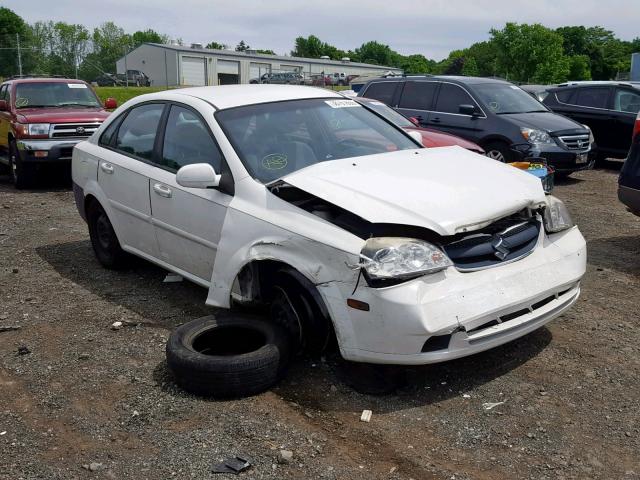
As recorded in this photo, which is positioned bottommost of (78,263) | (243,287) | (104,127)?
(78,263)

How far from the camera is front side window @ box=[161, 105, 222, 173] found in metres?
4.65

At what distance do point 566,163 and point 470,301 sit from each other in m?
8.29

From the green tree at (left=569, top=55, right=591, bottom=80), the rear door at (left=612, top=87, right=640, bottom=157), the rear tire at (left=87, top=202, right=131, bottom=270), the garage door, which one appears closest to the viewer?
the rear tire at (left=87, top=202, right=131, bottom=270)

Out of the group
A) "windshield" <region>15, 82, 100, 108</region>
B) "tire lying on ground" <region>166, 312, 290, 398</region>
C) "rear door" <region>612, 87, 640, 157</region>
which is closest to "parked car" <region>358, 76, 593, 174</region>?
"rear door" <region>612, 87, 640, 157</region>

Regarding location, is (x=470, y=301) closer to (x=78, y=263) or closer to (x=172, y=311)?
(x=172, y=311)

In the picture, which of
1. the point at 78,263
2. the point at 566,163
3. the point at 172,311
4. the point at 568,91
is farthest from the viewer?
the point at 568,91

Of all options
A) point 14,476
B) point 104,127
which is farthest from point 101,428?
point 104,127

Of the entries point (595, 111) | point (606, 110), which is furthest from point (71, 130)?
point (606, 110)

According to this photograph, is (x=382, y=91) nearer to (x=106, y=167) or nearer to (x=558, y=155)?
(x=558, y=155)

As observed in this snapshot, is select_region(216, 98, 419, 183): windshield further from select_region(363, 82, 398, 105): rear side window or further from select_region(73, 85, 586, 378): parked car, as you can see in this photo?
select_region(363, 82, 398, 105): rear side window

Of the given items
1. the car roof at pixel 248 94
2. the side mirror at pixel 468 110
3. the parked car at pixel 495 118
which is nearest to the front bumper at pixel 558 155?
the parked car at pixel 495 118

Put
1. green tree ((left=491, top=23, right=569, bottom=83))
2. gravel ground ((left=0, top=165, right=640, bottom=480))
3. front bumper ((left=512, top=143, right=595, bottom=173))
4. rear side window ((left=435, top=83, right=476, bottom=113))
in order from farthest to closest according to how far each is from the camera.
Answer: green tree ((left=491, top=23, right=569, bottom=83)) < rear side window ((left=435, top=83, right=476, bottom=113)) < front bumper ((left=512, top=143, right=595, bottom=173)) < gravel ground ((left=0, top=165, right=640, bottom=480))

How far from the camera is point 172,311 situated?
5.14 meters

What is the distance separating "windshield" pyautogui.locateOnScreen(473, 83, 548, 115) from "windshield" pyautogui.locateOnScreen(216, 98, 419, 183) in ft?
21.4
